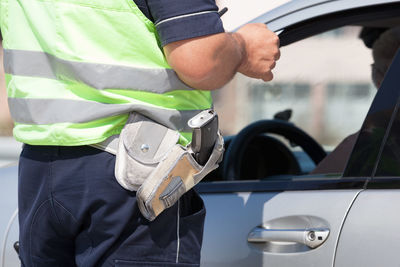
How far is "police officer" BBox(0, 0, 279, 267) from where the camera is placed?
52.0 inches

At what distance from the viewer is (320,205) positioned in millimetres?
1818

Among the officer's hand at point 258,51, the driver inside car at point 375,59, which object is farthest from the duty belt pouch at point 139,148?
the driver inside car at point 375,59

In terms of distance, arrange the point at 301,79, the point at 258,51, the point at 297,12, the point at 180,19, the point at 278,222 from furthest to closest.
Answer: the point at 301,79 < the point at 297,12 < the point at 278,222 < the point at 258,51 < the point at 180,19

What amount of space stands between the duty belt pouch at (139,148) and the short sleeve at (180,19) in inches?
6.9

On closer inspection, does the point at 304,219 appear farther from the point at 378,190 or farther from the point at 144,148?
the point at 144,148

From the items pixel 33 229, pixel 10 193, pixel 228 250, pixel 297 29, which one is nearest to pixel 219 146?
pixel 33 229

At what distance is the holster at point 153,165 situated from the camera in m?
1.32

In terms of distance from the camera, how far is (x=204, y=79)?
1.35m

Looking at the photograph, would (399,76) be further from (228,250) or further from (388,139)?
(228,250)

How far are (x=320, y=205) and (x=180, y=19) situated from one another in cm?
76

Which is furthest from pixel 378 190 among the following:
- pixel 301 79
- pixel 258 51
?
pixel 301 79

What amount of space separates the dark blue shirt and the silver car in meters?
0.70

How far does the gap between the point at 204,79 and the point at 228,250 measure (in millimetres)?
696

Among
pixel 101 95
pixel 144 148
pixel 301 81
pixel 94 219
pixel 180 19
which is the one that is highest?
pixel 180 19
